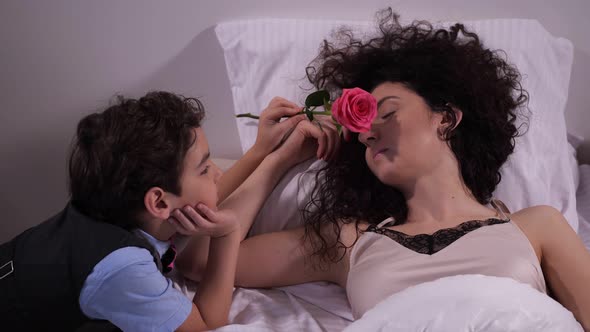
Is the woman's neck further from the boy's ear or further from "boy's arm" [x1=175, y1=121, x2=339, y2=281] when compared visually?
the boy's ear

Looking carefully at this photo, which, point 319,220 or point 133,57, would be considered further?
point 133,57

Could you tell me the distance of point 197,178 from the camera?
129 centimetres

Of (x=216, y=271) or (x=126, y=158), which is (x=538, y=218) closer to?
(x=216, y=271)

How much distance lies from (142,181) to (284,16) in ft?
2.67

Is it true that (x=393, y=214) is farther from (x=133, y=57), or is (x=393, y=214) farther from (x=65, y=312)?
(x=133, y=57)

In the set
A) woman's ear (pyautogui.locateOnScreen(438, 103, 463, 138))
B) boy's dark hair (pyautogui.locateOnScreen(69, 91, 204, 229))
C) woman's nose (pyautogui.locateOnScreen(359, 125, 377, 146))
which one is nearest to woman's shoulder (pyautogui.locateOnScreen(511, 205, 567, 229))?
woman's ear (pyautogui.locateOnScreen(438, 103, 463, 138))

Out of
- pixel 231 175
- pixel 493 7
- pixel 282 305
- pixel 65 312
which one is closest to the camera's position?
pixel 65 312

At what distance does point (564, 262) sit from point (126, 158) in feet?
3.06

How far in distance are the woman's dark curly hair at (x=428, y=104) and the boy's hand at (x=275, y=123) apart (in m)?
0.10

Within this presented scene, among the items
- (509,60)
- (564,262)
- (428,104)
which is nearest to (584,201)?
(509,60)

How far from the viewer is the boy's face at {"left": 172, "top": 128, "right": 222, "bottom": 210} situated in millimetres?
1282

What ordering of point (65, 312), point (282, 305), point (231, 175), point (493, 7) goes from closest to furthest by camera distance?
point (65, 312)
point (282, 305)
point (231, 175)
point (493, 7)

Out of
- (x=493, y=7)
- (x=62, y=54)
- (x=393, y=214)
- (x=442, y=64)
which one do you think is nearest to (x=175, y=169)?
(x=393, y=214)

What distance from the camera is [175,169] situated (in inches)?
49.6
